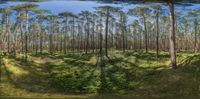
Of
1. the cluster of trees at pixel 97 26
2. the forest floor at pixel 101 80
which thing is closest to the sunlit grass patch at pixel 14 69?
the forest floor at pixel 101 80

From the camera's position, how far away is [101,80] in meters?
36.0

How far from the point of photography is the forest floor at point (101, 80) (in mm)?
30984

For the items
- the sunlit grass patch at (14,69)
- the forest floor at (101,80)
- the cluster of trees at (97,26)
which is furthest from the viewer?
the cluster of trees at (97,26)

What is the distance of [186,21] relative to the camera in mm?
84562

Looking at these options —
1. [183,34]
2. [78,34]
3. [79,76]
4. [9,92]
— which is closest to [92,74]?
[79,76]

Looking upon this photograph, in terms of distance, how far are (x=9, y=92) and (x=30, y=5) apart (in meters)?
28.2

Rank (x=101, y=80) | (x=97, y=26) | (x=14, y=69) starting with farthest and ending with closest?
(x=97, y=26) < (x=14, y=69) < (x=101, y=80)

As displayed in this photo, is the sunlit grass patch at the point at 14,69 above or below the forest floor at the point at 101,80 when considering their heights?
above

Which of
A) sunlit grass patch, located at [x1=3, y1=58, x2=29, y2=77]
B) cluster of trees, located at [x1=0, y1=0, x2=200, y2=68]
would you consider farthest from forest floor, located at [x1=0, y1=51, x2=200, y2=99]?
cluster of trees, located at [x1=0, y1=0, x2=200, y2=68]

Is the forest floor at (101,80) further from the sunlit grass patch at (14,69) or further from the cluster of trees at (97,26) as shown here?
the cluster of trees at (97,26)

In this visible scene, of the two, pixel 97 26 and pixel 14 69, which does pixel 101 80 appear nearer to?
pixel 14 69

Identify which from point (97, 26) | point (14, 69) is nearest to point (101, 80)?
point (14, 69)

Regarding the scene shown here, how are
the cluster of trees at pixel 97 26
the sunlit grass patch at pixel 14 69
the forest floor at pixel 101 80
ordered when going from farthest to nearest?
the cluster of trees at pixel 97 26, the sunlit grass patch at pixel 14 69, the forest floor at pixel 101 80

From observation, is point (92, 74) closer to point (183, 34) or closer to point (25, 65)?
point (25, 65)
